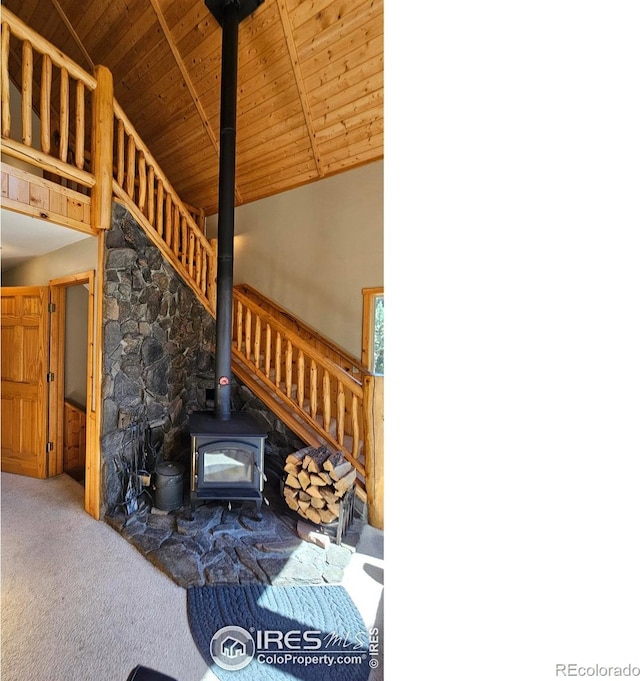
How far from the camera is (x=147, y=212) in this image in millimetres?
2971

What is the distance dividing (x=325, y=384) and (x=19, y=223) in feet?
8.79

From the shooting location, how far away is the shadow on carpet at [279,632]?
1.41 m

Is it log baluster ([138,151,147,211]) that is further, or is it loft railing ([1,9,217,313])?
log baluster ([138,151,147,211])

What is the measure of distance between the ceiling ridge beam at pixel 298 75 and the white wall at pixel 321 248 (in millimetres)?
362

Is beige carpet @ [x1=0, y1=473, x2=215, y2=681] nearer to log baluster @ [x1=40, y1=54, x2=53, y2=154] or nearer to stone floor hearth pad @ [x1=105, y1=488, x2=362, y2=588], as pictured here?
stone floor hearth pad @ [x1=105, y1=488, x2=362, y2=588]

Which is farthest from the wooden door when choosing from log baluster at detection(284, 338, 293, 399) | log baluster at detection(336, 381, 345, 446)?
log baluster at detection(336, 381, 345, 446)

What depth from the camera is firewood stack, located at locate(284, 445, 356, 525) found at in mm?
2293

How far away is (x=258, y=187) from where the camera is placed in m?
4.54

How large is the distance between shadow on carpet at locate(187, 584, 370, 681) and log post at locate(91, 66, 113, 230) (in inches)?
111
